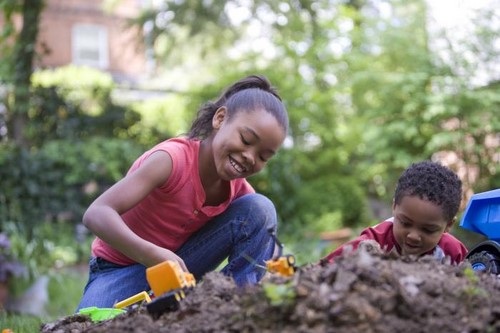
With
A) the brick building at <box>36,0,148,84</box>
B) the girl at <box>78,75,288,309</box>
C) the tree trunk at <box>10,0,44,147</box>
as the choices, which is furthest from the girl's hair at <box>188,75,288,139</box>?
the brick building at <box>36,0,148,84</box>

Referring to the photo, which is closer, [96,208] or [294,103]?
[96,208]

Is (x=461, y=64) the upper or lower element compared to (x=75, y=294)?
upper

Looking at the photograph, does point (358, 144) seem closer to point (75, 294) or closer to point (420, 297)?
point (75, 294)

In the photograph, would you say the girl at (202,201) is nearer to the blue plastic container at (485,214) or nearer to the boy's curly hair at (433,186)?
the boy's curly hair at (433,186)

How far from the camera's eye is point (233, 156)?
7.97ft

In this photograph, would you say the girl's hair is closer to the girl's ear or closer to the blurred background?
the girl's ear

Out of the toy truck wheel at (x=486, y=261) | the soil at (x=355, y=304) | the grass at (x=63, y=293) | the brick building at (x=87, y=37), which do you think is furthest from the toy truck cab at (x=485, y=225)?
the brick building at (x=87, y=37)

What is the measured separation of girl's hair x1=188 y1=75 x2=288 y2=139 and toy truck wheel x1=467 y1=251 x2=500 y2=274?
0.82 metres

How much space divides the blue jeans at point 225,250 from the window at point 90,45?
16782 mm

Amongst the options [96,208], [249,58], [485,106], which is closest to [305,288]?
[96,208]

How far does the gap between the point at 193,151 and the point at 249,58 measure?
21.6ft

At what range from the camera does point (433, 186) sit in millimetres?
2498

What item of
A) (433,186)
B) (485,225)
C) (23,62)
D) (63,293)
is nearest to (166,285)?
(433,186)

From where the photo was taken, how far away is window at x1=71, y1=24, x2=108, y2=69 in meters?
18.9
